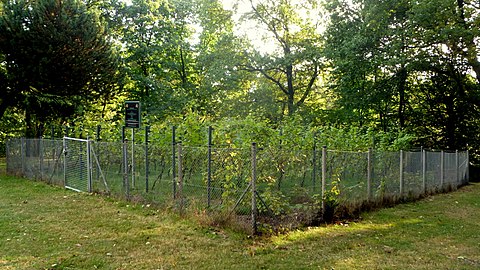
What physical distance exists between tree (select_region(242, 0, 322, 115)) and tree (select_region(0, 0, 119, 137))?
10.2 meters

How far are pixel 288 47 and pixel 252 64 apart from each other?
9.23 ft

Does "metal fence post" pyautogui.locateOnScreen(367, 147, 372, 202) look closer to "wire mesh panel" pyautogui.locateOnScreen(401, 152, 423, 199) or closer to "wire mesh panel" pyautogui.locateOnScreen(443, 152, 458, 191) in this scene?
"wire mesh panel" pyautogui.locateOnScreen(401, 152, 423, 199)

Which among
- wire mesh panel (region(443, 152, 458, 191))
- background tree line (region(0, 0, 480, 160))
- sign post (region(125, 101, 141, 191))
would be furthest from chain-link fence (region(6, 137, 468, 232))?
background tree line (region(0, 0, 480, 160))

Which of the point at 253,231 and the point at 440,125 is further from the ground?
the point at 440,125

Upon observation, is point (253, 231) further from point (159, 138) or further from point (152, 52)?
point (152, 52)

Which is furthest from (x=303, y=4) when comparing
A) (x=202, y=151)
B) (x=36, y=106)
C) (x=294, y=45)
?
(x=202, y=151)

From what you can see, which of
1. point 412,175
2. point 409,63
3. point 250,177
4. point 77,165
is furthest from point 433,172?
point 77,165

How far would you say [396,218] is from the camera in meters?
7.70

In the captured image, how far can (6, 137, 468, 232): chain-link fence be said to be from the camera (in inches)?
258

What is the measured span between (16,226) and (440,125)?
21.6 meters

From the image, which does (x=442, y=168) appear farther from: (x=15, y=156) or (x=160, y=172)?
(x=15, y=156)

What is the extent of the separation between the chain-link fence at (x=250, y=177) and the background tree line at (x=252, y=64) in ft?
6.04

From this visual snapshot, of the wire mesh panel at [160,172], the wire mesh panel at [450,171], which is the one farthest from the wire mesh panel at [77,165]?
the wire mesh panel at [450,171]

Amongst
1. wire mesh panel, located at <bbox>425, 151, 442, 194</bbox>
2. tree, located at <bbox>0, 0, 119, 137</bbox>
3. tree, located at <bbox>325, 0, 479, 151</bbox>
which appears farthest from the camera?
tree, located at <bbox>325, 0, 479, 151</bbox>
